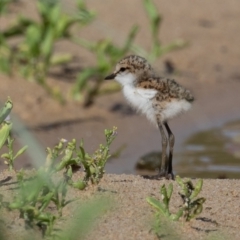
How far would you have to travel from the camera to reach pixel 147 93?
5.35 meters

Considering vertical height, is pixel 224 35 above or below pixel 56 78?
above

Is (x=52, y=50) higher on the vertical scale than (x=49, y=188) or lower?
higher

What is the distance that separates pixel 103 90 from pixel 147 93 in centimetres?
266

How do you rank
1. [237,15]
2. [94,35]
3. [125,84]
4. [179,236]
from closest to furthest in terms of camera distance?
1. [179,236]
2. [125,84]
3. [94,35]
4. [237,15]

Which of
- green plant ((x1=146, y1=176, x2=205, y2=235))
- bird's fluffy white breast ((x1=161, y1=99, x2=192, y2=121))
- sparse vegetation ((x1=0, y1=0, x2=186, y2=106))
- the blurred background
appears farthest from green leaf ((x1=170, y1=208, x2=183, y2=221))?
sparse vegetation ((x1=0, y1=0, x2=186, y2=106))

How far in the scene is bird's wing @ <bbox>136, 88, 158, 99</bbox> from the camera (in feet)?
17.4

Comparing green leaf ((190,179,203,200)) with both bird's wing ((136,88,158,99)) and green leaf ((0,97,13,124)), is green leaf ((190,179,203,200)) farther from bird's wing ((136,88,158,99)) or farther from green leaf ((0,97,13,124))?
bird's wing ((136,88,158,99))

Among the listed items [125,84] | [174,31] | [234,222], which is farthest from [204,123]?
[234,222]

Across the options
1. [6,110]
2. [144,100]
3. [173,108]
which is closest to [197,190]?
[6,110]

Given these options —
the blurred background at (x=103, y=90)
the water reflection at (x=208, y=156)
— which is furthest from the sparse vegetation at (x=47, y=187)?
the blurred background at (x=103, y=90)

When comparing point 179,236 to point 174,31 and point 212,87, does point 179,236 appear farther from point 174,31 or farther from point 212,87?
point 174,31

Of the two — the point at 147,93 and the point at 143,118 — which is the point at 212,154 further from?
the point at 147,93

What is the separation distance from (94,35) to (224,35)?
164cm

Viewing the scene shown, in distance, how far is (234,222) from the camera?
401 centimetres
